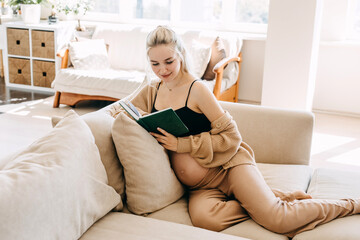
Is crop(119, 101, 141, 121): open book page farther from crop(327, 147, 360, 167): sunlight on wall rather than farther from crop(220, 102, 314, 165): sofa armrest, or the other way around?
crop(327, 147, 360, 167): sunlight on wall

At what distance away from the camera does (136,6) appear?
5.55 meters

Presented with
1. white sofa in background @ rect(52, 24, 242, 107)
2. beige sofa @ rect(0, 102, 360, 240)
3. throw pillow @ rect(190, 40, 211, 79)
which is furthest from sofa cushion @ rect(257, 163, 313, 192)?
throw pillow @ rect(190, 40, 211, 79)

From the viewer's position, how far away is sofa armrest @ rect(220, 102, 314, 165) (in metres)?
2.29

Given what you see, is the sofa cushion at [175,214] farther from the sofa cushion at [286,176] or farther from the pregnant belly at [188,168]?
the sofa cushion at [286,176]

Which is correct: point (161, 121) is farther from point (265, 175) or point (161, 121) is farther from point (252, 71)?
point (252, 71)

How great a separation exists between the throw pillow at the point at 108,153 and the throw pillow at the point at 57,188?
0.10 metres

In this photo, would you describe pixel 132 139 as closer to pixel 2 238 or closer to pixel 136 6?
pixel 2 238

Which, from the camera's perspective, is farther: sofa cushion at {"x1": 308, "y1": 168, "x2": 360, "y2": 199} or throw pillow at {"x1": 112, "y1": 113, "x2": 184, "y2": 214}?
sofa cushion at {"x1": 308, "y1": 168, "x2": 360, "y2": 199}

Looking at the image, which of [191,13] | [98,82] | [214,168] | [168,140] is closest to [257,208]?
[214,168]

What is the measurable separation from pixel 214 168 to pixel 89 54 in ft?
10.5

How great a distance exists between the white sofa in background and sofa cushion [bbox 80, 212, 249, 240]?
264 centimetres

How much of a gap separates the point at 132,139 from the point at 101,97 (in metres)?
2.81

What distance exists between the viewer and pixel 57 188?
1.31 metres

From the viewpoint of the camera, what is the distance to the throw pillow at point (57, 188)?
1174 mm
